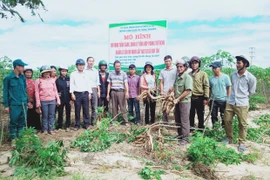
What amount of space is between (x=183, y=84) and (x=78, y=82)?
8.54 ft

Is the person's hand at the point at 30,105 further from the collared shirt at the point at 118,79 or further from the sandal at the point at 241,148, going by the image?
the sandal at the point at 241,148

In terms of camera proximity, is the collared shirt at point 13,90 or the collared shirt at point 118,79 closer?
the collared shirt at point 13,90

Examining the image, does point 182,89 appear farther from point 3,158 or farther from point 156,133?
point 3,158

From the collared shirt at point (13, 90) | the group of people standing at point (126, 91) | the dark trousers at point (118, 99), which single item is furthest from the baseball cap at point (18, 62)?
the dark trousers at point (118, 99)

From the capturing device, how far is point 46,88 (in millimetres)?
6344

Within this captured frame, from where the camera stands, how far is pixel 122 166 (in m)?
4.67

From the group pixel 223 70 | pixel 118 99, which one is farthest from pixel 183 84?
pixel 223 70

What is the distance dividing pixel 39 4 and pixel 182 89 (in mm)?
3324

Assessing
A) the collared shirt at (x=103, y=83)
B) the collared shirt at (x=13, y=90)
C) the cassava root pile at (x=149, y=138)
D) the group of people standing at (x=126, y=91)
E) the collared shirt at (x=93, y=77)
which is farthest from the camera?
the collared shirt at (x=103, y=83)

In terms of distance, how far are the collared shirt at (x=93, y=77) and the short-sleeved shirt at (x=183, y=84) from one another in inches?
87.5

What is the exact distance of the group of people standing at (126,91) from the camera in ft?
18.9

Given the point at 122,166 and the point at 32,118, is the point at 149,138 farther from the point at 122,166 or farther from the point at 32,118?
the point at 32,118

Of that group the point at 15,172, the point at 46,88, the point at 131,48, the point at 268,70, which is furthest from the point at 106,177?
the point at 268,70

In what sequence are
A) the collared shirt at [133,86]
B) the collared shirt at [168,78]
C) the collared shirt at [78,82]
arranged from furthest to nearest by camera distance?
the collared shirt at [133,86]
the collared shirt at [78,82]
the collared shirt at [168,78]
